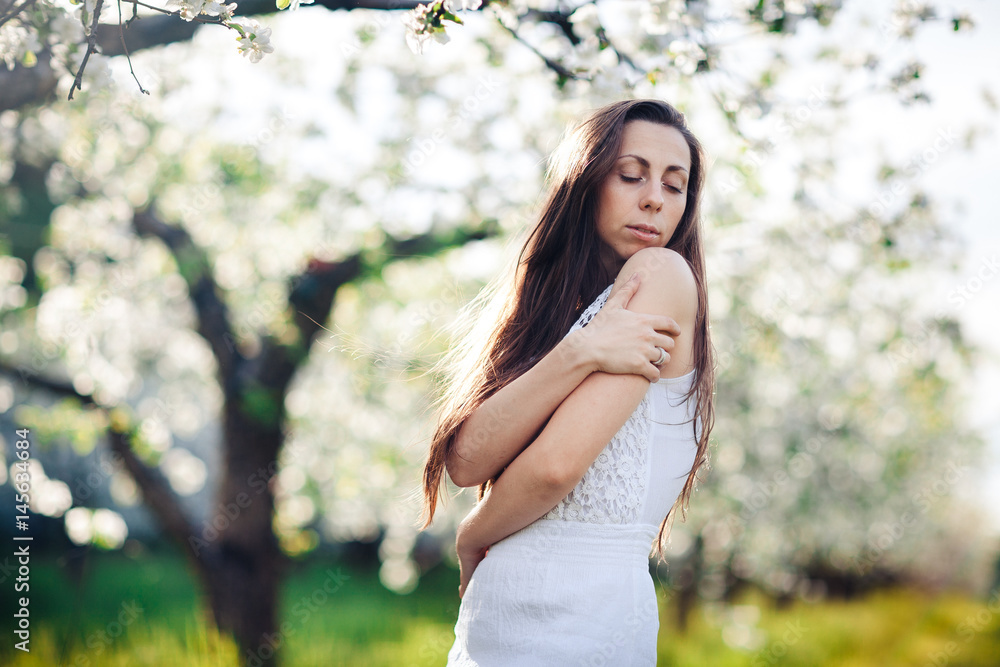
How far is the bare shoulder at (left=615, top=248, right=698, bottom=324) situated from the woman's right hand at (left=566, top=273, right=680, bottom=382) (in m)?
0.04

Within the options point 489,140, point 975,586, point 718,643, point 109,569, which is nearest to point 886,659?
point 718,643

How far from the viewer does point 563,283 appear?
1.78 metres

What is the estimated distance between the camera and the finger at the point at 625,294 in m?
1.54

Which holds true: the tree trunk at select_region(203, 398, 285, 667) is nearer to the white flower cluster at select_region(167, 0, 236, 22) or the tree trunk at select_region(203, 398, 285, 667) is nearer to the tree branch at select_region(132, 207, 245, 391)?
the tree branch at select_region(132, 207, 245, 391)

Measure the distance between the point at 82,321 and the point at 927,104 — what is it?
18.3 feet

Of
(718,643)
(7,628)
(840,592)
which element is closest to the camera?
(7,628)

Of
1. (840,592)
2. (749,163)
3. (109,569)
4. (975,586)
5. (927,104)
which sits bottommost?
(975,586)

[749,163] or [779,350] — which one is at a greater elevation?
Result: [749,163]

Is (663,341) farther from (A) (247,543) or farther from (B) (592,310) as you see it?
(A) (247,543)

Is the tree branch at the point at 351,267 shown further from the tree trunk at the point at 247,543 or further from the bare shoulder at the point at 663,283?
the bare shoulder at the point at 663,283

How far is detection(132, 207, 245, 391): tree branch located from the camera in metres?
5.19

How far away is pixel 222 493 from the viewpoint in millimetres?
5293

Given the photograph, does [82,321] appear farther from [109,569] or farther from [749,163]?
[109,569]

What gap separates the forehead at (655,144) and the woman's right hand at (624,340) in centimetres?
40
